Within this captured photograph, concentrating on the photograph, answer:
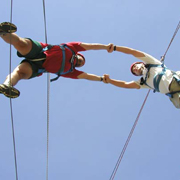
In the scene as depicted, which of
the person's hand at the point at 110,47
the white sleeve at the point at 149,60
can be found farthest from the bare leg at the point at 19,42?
the white sleeve at the point at 149,60

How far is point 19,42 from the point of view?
4.14m

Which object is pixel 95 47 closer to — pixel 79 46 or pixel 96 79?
pixel 79 46

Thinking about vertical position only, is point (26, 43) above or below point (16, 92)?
above

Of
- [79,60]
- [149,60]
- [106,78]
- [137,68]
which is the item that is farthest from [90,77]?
[149,60]

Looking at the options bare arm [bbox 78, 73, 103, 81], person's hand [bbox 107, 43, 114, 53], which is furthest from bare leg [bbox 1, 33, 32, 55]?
Result: person's hand [bbox 107, 43, 114, 53]

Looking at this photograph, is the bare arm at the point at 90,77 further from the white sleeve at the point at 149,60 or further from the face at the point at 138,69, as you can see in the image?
the white sleeve at the point at 149,60

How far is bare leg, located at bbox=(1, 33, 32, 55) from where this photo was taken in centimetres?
396

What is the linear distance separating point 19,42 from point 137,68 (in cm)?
212

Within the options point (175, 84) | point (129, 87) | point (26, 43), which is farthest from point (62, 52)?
point (175, 84)

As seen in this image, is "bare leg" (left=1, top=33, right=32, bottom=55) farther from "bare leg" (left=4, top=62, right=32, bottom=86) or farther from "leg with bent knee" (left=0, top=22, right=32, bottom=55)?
"bare leg" (left=4, top=62, right=32, bottom=86)

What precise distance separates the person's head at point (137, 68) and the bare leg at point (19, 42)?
6.31 feet

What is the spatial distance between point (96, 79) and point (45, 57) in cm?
107

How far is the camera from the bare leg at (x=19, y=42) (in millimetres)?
3959

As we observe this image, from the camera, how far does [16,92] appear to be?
3.75 meters
